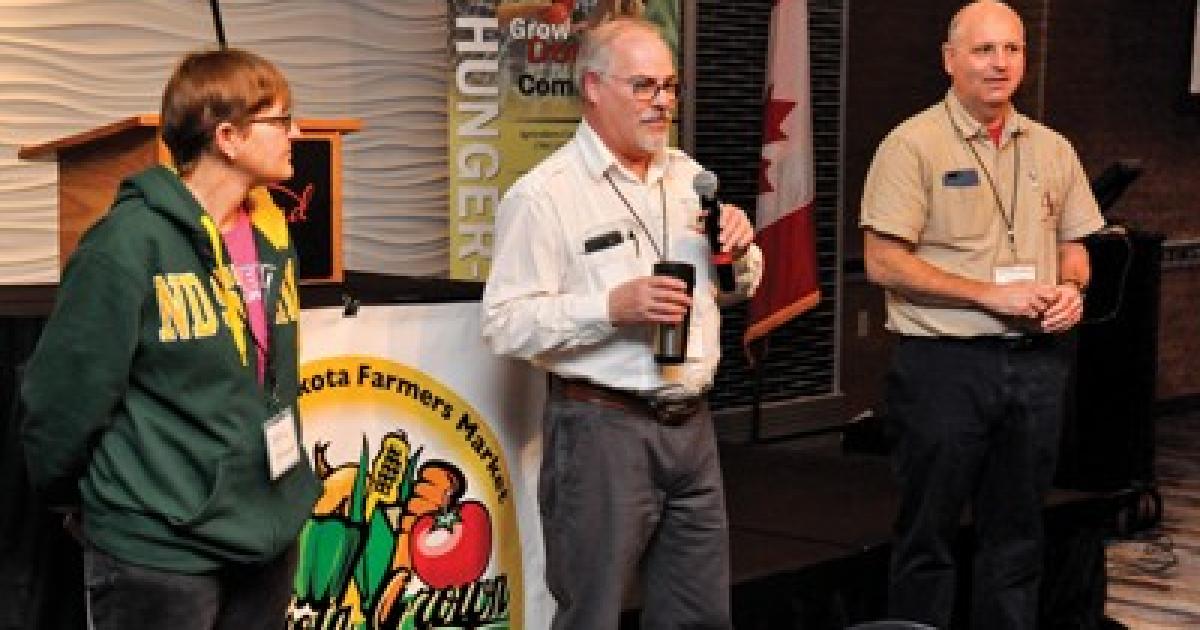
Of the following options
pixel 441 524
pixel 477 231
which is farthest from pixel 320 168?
pixel 477 231

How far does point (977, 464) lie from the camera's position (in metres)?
4.12

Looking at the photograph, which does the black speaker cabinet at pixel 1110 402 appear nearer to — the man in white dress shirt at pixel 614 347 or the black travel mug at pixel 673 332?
the man in white dress shirt at pixel 614 347

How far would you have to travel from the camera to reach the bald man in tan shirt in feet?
13.3

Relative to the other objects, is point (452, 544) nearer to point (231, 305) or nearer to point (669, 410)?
point (669, 410)

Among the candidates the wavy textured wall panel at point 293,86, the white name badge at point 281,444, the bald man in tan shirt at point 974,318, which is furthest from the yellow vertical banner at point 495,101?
the white name badge at point 281,444

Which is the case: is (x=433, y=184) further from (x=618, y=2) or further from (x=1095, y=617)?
(x=1095, y=617)

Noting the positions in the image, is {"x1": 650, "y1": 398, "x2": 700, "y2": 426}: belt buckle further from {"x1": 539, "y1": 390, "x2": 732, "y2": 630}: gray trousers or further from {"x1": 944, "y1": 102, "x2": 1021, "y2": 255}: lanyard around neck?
{"x1": 944, "y1": 102, "x2": 1021, "y2": 255}: lanyard around neck

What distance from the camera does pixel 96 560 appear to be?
2670mm

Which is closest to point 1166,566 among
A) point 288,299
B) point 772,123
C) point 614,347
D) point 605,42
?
point 772,123

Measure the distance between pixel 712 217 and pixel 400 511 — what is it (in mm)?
850

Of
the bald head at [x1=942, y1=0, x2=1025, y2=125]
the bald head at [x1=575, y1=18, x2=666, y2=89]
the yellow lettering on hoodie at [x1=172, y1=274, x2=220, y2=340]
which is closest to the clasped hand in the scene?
the bald head at [x1=942, y1=0, x2=1025, y2=125]

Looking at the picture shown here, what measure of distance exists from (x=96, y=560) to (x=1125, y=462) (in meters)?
5.14

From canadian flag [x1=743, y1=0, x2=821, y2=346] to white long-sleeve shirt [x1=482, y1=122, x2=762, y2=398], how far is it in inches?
159

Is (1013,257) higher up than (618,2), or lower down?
lower down
